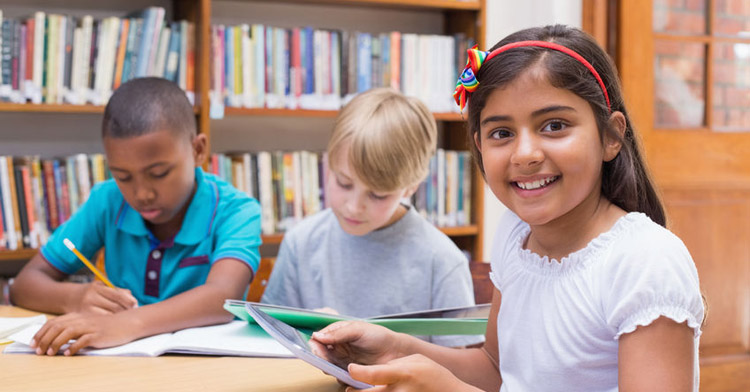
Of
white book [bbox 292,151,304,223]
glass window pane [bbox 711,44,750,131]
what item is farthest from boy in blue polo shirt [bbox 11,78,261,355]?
glass window pane [bbox 711,44,750,131]

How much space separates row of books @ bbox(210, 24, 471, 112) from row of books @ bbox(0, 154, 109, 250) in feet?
1.60

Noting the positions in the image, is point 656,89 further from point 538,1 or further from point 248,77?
point 248,77

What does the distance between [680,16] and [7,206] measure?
269 cm

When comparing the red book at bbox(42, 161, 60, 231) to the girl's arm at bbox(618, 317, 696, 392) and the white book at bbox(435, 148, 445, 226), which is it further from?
the girl's arm at bbox(618, 317, 696, 392)

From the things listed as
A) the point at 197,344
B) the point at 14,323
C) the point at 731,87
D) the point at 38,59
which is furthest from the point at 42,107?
the point at 731,87

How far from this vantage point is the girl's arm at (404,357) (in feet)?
2.54

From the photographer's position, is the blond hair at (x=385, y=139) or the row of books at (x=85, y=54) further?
the row of books at (x=85, y=54)

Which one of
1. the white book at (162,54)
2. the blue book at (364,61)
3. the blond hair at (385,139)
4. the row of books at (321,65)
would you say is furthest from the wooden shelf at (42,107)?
the blond hair at (385,139)

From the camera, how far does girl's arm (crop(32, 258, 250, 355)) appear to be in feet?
3.53

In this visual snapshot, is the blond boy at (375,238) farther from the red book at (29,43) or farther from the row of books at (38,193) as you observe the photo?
the red book at (29,43)

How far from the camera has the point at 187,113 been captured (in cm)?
163

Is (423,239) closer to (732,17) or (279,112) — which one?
(279,112)

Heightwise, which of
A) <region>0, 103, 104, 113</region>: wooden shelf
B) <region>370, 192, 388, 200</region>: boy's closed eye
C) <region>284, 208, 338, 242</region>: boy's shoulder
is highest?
<region>0, 103, 104, 113</region>: wooden shelf

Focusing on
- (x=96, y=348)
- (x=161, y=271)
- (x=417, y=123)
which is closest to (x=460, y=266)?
(x=417, y=123)
